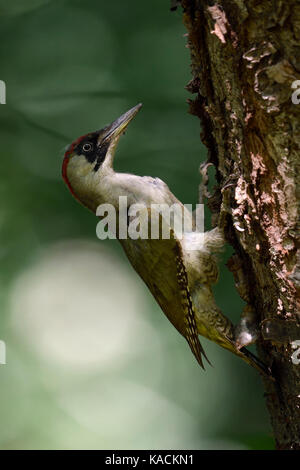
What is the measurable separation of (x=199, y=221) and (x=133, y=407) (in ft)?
4.60

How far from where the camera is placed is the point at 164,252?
3.35 meters

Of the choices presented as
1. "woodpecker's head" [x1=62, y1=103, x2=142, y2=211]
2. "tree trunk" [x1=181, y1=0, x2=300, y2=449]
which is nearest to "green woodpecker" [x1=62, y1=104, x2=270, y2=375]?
"woodpecker's head" [x1=62, y1=103, x2=142, y2=211]

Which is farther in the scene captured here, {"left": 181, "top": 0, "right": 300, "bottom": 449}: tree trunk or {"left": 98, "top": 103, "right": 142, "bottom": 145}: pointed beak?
{"left": 98, "top": 103, "right": 142, "bottom": 145}: pointed beak

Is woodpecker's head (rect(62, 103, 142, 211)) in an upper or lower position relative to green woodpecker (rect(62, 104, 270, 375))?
upper

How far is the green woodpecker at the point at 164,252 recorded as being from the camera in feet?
10.8

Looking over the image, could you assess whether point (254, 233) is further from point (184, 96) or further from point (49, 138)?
point (49, 138)

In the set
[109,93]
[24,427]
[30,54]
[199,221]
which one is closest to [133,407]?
[24,427]

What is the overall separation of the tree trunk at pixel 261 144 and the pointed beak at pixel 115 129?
0.88 meters

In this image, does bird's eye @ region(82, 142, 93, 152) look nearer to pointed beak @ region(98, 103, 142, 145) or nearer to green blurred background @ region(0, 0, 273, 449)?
pointed beak @ region(98, 103, 142, 145)

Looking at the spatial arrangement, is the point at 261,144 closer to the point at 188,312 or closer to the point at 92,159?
the point at 188,312

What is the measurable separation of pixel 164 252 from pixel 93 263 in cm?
143

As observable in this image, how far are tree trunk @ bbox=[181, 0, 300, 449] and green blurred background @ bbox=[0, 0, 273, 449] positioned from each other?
1.42 metres

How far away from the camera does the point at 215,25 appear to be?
84.7 inches

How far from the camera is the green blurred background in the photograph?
4012 millimetres
